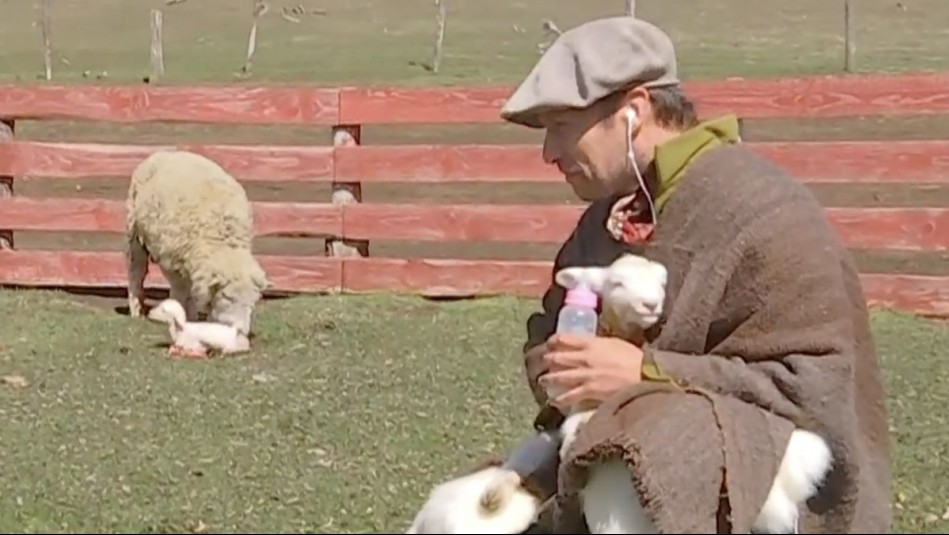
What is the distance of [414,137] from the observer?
15.9 m

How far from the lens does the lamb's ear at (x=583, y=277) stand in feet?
10.6

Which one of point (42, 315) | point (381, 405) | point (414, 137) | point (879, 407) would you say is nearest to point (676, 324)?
point (879, 407)

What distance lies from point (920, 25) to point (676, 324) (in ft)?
82.7

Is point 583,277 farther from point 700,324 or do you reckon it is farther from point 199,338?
point 199,338

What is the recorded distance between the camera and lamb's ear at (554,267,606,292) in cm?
324

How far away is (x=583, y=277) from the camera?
129 inches

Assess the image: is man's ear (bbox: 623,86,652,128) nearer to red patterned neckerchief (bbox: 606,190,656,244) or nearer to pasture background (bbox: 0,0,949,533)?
red patterned neckerchief (bbox: 606,190,656,244)

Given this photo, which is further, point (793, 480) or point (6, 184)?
point (6, 184)

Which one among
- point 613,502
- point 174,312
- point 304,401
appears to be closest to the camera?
point 613,502

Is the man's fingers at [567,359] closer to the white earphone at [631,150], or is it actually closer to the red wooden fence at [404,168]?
the white earphone at [631,150]

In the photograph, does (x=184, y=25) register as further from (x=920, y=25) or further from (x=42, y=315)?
(x=42, y=315)

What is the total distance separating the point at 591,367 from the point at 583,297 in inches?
7.6

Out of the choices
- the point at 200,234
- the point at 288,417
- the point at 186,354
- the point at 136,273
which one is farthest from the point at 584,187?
the point at 136,273

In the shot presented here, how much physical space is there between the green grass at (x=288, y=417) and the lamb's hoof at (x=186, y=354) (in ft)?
0.28
